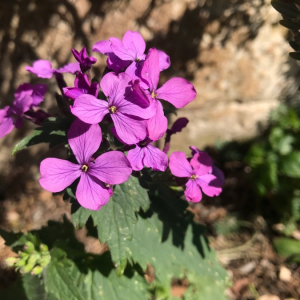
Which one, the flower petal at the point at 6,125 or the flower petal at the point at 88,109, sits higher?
the flower petal at the point at 88,109

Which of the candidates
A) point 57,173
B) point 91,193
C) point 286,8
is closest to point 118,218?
point 91,193

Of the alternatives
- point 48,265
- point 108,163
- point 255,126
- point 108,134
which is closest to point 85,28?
point 108,134

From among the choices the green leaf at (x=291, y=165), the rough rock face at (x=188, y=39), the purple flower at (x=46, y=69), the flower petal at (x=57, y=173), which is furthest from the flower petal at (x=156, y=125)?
the green leaf at (x=291, y=165)

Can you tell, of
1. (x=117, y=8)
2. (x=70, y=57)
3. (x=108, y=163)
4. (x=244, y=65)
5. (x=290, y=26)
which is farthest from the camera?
(x=244, y=65)

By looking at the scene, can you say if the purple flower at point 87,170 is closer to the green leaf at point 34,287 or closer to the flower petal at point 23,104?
the flower petal at point 23,104

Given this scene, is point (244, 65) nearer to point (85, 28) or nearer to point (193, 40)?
point (193, 40)
